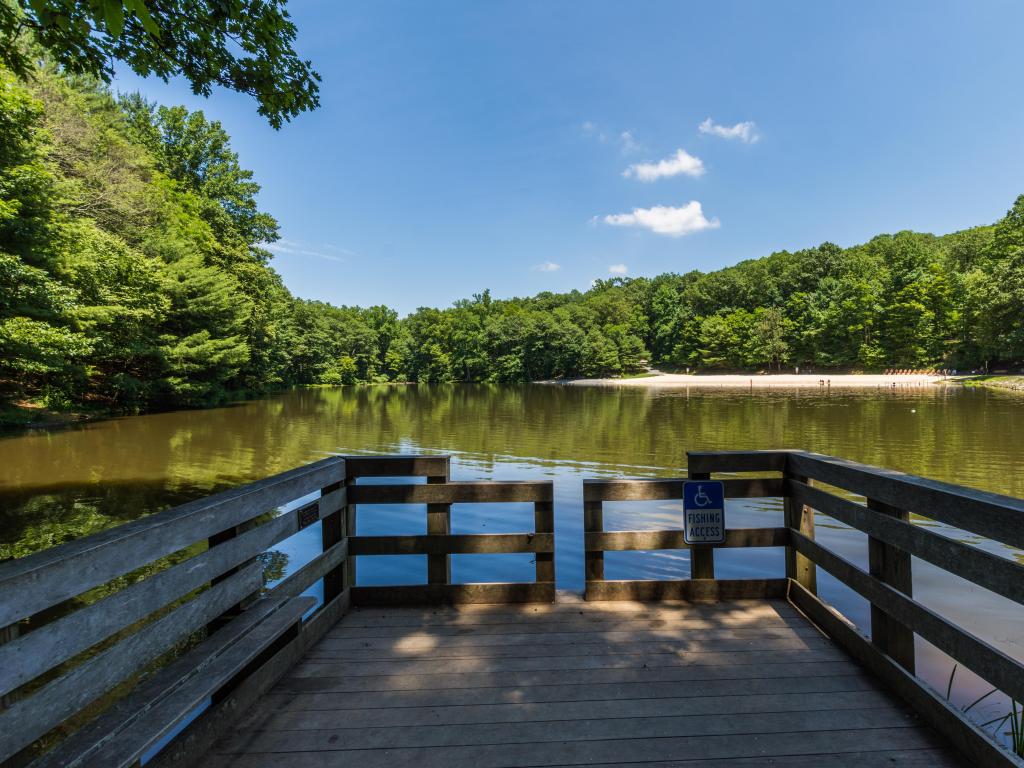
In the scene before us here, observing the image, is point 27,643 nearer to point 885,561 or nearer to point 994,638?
point 885,561

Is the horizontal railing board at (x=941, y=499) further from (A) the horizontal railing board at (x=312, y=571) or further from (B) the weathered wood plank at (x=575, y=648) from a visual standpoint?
(A) the horizontal railing board at (x=312, y=571)

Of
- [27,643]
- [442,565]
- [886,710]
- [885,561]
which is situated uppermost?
[27,643]

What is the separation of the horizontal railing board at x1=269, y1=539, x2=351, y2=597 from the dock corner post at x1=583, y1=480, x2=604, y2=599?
1.60 metres

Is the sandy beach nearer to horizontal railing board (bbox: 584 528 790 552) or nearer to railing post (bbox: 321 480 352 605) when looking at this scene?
horizontal railing board (bbox: 584 528 790 552)

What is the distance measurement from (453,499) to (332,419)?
2350 cm

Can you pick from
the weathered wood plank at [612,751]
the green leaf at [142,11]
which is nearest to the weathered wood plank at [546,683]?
the weathered wood plank at [612,751]

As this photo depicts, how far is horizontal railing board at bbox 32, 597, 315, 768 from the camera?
4.75 ft

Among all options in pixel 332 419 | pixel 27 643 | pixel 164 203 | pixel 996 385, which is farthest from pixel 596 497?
pixel 996 385

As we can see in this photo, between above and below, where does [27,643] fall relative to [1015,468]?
above

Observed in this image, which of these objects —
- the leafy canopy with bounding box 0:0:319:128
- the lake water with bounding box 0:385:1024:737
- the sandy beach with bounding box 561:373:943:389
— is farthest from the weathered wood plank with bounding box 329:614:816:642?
the sandy beach with bounding box 561:373:943:389

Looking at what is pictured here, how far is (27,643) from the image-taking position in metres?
1.32

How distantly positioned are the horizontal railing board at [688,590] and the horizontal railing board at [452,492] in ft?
2.48

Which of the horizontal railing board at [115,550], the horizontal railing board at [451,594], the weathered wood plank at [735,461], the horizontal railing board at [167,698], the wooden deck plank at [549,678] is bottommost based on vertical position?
the wooden deck plank at [549,678]

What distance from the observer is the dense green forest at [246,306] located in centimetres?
1565
